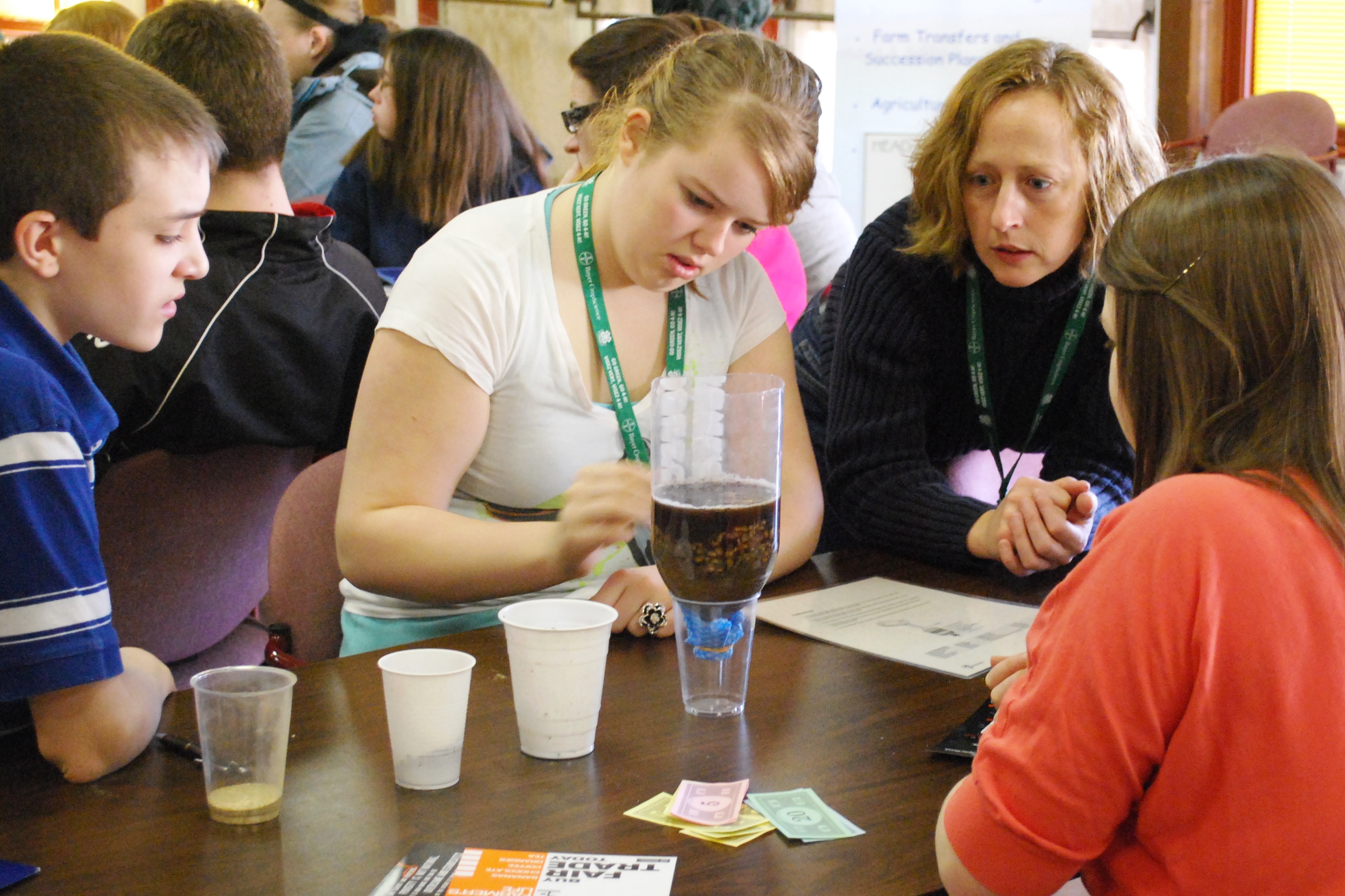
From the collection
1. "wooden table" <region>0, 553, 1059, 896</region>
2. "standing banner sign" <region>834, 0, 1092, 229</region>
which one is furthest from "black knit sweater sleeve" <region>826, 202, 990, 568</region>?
"standing banner sign" <region>834, 0, 1092, 229</region>

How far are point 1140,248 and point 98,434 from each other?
940 mm

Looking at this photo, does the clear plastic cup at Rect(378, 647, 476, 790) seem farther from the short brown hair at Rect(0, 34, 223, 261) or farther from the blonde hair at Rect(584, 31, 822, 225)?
the blonde hair at Rect(584, 31, 822, 225)

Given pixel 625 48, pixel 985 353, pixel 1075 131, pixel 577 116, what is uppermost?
pixel 625 48

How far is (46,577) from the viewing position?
94 cm

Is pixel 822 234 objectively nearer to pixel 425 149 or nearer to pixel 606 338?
pixel 425 149

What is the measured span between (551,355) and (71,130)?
0.58 metres

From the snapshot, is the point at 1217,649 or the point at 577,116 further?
the point at 577,116

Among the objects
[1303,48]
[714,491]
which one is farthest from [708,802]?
[1303,48]

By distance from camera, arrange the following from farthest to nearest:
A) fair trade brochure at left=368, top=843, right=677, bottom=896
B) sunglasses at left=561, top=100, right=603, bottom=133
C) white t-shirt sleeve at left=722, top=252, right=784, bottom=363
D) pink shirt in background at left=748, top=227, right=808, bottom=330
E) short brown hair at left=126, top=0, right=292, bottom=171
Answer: pink shirt in background at left=748, top=227, right=808, bottom=330, sunglasses at left=561, top=100, right=603, bottom=133, short brown hair at left=126, top=0, right=292, bottom=171, white t-shirt sleeve at left=722, top=252, right=784, bottom=363, fair trade brochure at left=368, top=843, right=677, bottom=896

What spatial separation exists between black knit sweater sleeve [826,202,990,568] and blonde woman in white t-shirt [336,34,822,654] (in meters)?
0.18

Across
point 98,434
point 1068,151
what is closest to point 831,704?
point 98,434

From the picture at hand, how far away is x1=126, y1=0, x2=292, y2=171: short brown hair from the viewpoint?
1920 millimetres

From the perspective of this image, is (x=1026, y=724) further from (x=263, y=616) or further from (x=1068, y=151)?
(x=263, y=616)

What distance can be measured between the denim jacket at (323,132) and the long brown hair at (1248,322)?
295 cm
